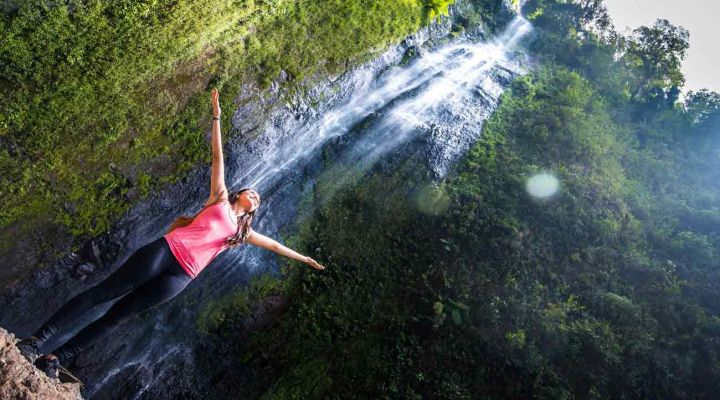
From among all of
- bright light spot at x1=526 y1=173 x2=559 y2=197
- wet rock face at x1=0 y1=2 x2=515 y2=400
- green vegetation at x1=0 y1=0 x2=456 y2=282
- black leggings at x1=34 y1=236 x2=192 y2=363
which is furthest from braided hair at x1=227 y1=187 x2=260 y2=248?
bright light spot at x1=526 y1=173 x2=559 y2=197

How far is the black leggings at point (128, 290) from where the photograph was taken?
12.5ft

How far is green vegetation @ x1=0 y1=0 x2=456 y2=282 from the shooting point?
18.5 ft

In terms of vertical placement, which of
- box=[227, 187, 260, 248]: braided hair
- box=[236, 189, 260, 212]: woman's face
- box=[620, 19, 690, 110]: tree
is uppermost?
box=[236, 189, 260, 212]: woman's face

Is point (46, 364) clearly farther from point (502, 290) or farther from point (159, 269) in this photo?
point (502, 290)

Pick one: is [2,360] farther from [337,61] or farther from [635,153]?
[635,153]

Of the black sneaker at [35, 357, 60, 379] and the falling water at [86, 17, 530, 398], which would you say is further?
the falling water at [86, 17, 530, 398]

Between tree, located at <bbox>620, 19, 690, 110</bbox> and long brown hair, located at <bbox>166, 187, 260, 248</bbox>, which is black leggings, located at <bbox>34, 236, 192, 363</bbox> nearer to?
long brown hair, located at <bbox>166, 187, 260, 248</bbox>

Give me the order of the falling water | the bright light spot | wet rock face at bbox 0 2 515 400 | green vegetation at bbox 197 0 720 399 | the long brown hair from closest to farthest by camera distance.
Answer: the long brown hair → wet rock face at bbox 0 2 515 400 → the falling water → green vegetation at bbox 197 0 720 399 → the bright light spot

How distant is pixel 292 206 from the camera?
8633 mm

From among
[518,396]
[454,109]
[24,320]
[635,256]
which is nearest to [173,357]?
[24,320]

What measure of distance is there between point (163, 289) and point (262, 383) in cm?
407

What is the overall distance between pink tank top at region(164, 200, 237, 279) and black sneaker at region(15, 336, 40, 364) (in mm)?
1479

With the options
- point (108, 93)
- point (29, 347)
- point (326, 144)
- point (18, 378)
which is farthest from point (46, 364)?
point (326, 144)

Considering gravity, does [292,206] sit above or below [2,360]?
below
